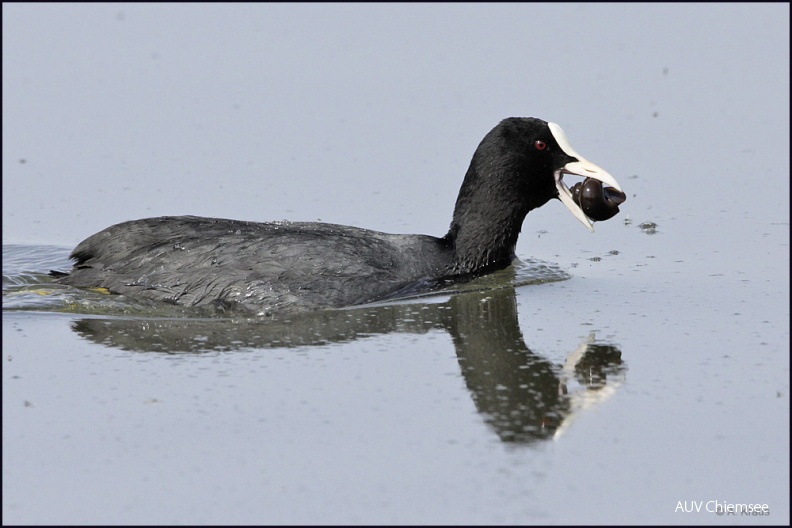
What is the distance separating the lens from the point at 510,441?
15.8 ft

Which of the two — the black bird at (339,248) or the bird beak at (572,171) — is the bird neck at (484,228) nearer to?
the black bird at (339,248)

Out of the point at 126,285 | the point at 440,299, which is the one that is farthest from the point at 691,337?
A: the point at 126,285

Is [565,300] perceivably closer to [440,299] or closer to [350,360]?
[440,299]

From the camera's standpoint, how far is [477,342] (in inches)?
246

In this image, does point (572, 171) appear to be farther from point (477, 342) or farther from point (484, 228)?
point (477, 342)

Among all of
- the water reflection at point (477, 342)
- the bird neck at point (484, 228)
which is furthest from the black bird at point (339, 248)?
the water reflection at point (477, 342)

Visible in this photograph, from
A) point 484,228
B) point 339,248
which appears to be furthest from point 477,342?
point 484,228

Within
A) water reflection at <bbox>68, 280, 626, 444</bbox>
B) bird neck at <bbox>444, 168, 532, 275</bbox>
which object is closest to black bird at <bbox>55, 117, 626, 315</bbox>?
bird neck at <bbox>444, 168, 532, 275</bbox>

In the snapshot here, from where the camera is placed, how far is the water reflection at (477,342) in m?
5.23

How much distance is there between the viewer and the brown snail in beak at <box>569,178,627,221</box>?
724 cm

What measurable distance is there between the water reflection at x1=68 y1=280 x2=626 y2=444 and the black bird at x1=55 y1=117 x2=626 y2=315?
208 millimetres

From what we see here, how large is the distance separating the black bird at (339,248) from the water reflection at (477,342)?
0.68ft

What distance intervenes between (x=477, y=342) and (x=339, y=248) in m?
1.16

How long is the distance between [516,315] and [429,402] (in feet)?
5.36
